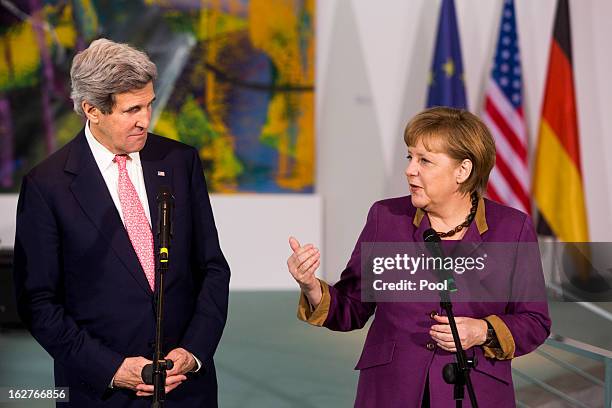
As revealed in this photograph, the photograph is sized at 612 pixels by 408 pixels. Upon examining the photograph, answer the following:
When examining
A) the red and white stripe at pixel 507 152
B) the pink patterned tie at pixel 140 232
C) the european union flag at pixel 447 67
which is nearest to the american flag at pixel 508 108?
the red and white stripe at pixel 507 152

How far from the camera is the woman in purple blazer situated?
2275 mm

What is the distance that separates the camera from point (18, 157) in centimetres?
838

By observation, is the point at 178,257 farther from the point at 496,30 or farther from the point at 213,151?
the point at 496,30

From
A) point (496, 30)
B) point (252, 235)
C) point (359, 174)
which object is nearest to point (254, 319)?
point (252, 235)

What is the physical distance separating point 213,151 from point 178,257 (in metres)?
6.25

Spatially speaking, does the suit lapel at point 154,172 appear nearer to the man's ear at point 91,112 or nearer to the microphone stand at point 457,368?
the man's ear at point 91,112

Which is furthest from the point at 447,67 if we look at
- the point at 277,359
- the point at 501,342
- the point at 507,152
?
the point at 501,342

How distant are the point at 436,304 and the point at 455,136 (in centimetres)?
42

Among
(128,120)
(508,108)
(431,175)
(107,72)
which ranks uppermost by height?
(508,108)

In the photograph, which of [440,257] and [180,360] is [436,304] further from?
[180,360]

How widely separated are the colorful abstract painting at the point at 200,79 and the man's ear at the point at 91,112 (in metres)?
6.09

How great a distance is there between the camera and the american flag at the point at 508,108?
8234 millimetres

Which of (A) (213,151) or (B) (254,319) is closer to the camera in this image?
(B) (254,319)

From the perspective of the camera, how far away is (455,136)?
7.63 ft
